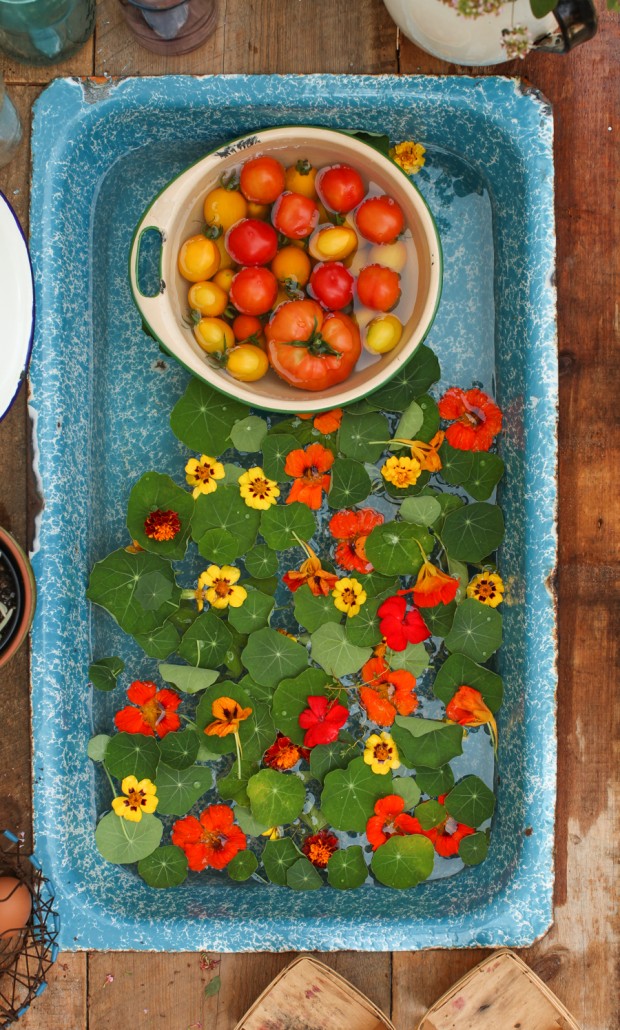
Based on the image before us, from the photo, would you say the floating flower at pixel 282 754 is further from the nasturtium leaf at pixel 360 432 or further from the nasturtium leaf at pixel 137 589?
the nasturtium leaf at pixel 360 432

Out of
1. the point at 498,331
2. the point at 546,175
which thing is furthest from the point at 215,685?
the point at 546,175

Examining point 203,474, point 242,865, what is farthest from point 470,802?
point 203,474

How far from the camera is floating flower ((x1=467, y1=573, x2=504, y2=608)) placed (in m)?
1.46

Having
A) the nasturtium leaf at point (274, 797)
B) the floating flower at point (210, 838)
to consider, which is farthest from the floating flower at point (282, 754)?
the floating flower at point (210, 838)

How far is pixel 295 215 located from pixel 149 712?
0.94 metres

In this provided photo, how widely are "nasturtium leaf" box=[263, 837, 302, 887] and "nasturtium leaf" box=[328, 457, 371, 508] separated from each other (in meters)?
0.65

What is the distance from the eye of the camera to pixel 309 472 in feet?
4.70

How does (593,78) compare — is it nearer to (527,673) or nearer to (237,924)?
(527,673)

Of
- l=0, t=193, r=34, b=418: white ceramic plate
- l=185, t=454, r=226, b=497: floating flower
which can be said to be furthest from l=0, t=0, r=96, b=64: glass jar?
l=185, t=454, r=226, b=497: floating flower

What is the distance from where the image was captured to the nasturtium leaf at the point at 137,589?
1.41 m

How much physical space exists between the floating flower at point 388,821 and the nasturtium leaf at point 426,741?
3.1 inches

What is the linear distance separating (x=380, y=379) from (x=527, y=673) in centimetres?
60

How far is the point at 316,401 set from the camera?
1.32m

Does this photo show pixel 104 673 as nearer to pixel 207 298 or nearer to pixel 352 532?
pixel 352 532
